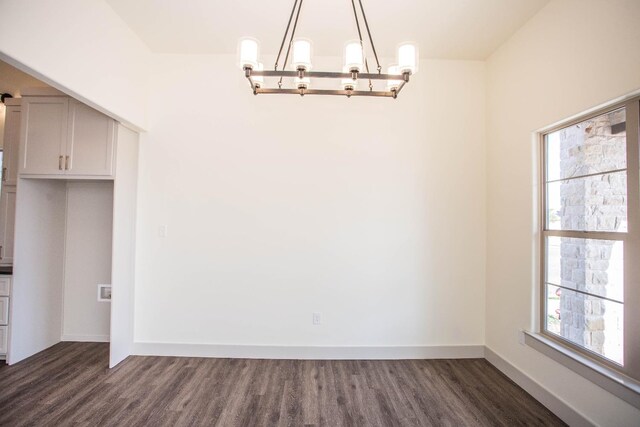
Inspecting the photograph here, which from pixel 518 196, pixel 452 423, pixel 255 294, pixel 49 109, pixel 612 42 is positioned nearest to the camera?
pixel 612 42

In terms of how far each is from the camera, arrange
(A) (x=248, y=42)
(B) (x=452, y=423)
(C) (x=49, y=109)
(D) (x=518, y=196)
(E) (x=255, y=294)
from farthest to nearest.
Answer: (E) (x=255, y=294) < (C) (x=49, y=109) < (D) (x=518, y=196) < (B) (x=452, y=423) < (A) (x=248, y=42)

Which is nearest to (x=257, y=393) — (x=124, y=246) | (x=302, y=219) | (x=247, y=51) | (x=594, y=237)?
(x=302, y=219)

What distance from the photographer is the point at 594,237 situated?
182 centimetres

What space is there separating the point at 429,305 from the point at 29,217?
13.7 ft

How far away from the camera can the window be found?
1.60 m

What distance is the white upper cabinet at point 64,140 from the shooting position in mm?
2574

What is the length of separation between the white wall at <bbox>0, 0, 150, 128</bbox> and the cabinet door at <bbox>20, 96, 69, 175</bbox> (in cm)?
68

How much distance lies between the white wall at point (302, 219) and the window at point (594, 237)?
2.29 ft

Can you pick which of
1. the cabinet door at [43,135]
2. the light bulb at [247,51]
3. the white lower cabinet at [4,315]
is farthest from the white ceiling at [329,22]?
the white lower cabinet at [4,315]

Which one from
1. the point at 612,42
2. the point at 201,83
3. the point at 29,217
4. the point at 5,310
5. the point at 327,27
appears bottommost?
the point at 5,310

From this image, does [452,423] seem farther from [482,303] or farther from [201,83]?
[201,83]

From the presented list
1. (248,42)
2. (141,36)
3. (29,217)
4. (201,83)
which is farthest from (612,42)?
(29,217)

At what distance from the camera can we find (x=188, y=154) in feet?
9.29

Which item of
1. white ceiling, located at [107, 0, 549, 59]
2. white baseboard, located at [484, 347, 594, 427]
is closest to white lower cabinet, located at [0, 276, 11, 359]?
white ceiling, located at [107, 0, 549, 59]
